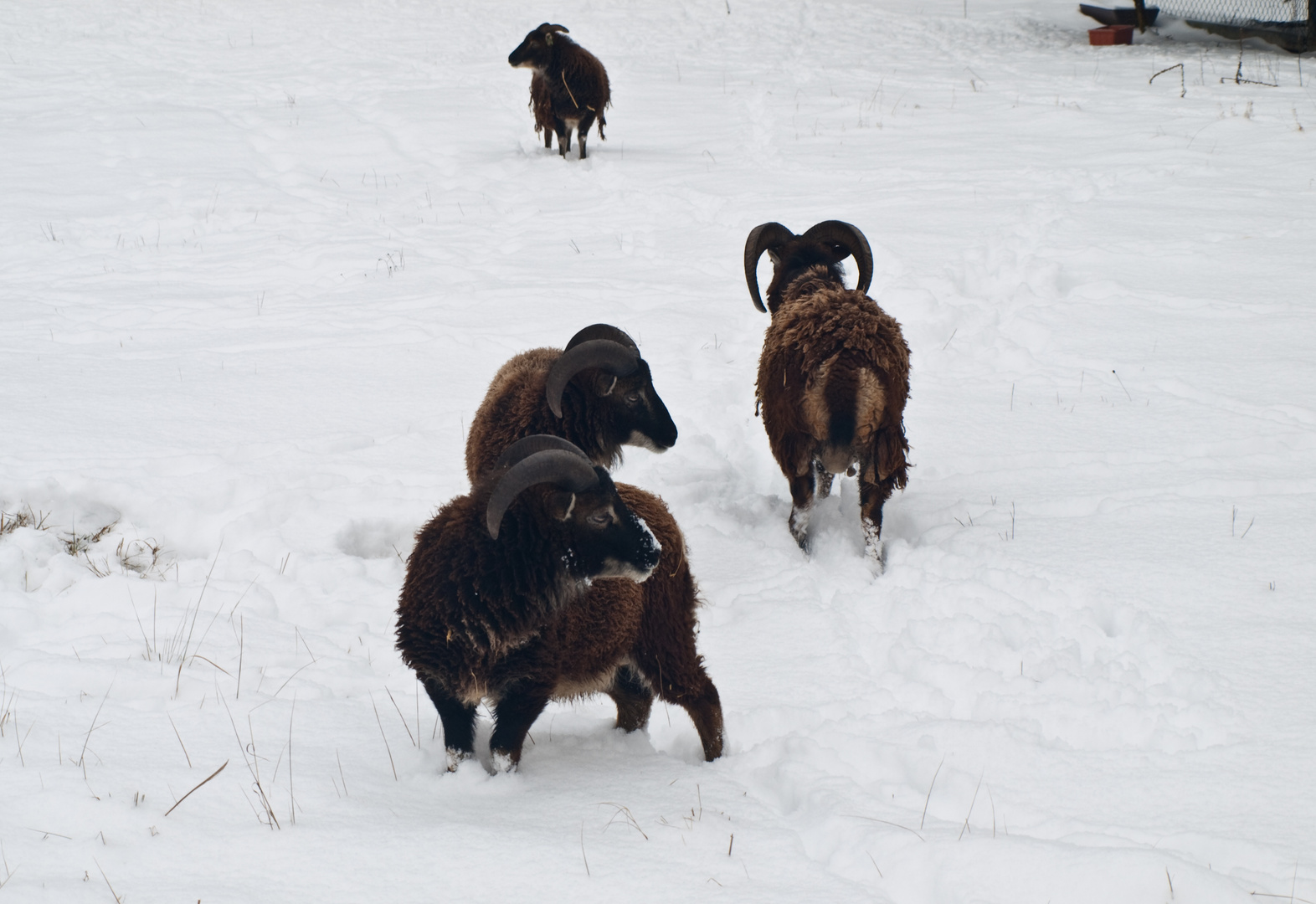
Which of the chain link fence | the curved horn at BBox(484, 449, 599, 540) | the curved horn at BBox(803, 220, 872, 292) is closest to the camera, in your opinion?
the curved horn at BBox(484, 449, 599, 540)

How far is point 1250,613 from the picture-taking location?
4.18 m

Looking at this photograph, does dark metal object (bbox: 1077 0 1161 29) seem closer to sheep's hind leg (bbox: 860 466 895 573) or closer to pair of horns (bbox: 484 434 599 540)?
sheep's hind leg (bbox: 860 466 895 573)

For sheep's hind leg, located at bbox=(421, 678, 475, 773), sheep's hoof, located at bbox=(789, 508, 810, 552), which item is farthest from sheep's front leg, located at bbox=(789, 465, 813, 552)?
sheep's hind leg, located at bbox=(421, 678, 475, 773)

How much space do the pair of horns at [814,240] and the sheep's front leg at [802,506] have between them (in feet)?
4.23

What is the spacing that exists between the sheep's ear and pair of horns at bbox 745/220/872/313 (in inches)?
123

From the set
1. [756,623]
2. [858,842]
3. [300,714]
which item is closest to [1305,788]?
[858,842]

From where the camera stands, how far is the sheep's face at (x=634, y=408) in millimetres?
4727

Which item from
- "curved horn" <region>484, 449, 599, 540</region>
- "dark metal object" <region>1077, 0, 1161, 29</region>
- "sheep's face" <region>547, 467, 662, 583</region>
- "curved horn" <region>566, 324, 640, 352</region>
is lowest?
"sheep's face" <region>547, 467, 662, 583</region>

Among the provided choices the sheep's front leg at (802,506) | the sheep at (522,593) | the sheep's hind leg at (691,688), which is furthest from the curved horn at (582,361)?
the sheep's front leg at (802,506)

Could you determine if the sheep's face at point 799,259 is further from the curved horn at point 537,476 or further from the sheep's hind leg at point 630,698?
the curved horn at point 537,476

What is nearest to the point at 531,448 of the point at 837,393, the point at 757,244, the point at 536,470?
the point at 536,470

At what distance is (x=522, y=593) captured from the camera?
10.4ft

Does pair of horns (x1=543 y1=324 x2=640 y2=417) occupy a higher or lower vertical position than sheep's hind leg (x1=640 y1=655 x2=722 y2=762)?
higher

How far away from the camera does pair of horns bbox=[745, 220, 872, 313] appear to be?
600cm
